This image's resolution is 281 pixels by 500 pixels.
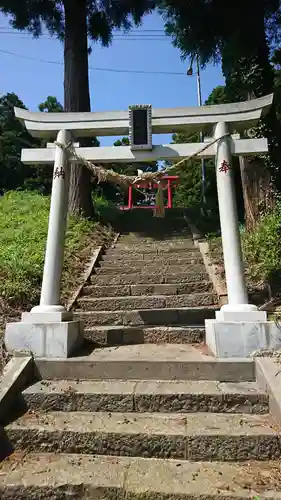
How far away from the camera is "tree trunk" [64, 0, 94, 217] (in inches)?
348

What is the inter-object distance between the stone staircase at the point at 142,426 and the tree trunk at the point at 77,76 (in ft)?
17.6

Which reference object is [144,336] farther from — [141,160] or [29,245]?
[29,245]

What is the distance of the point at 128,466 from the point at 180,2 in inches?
326

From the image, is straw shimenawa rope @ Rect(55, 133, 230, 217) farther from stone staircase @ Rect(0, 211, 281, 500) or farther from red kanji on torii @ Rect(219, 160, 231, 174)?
stone staircase @ Rect(0, 211, 281, 500)

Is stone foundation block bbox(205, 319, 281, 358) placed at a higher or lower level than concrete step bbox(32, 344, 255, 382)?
higher

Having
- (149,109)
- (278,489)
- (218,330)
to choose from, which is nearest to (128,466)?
(278,489)

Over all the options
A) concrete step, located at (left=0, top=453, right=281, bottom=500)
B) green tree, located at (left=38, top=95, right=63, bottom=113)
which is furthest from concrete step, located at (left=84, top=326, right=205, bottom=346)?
green tree, located at (left=38, top=95, right=63, bottom=113)

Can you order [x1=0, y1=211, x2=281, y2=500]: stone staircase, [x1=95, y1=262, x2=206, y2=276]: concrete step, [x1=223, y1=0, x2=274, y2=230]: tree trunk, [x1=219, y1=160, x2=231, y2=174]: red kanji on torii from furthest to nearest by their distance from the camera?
[x1=223, y1=0, x2=274, y2=230]: tree trunk < [x1=95, y1=262, x2=206, y2=276]: concrete step < [x1=219, y1=160, x2=231, y2=174]: red kanji on torii < [x1=0, y1=211, x2=281, y2=500]: stone staircase

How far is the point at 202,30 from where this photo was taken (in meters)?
7.31

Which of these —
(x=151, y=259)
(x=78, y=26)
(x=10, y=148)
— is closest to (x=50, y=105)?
(x=10, y=148)

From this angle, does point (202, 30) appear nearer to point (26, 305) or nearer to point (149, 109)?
point (149, 109)

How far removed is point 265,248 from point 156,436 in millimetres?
4145

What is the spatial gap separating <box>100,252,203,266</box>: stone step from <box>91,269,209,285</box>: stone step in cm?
63

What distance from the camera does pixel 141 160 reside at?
164 inches
